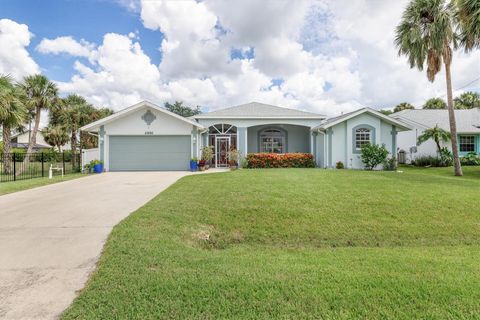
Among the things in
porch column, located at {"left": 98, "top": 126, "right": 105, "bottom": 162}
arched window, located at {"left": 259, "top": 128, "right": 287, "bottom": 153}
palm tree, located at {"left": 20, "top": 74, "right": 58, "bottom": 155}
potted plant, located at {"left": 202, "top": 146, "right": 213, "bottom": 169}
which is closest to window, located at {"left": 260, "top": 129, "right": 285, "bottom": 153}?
arched window, located at {"left": 259, "top": 128, "right": 287, "bottom": 153}

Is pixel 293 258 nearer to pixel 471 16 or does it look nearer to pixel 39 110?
pixel 471 16

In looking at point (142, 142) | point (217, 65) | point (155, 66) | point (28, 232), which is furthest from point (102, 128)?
point (28, 232)

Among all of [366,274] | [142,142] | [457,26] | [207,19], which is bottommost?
[366,274]

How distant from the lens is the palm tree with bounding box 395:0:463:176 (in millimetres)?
13602

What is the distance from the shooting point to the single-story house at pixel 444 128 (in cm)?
2180

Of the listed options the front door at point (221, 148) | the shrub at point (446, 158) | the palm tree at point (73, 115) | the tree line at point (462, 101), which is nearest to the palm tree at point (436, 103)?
the tree line at point (462, 101)

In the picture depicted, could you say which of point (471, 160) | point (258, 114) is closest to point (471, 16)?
point (258, 114)

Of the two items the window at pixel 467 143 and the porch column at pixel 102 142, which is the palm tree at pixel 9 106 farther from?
the window at pixel 467 143

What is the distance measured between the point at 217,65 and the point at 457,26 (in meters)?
15.7

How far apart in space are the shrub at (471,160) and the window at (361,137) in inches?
388

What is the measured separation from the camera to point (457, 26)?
13.6 meters

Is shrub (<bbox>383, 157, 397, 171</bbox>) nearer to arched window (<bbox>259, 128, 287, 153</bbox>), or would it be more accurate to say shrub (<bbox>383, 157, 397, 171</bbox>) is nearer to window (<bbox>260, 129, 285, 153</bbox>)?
arched window (<bbox>259, 128, 287, 153</bbox>)

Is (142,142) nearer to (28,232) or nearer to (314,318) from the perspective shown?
(28,232)

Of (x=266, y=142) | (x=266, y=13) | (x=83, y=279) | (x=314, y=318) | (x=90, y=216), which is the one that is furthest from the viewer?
(x=266, y=142)
